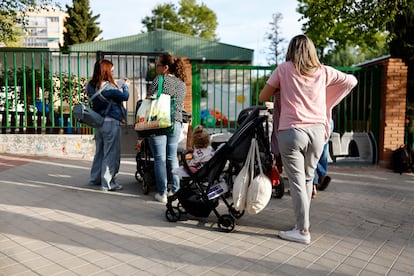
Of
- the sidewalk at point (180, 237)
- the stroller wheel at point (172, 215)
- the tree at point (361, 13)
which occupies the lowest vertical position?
the sidewalk at point (180, 237)

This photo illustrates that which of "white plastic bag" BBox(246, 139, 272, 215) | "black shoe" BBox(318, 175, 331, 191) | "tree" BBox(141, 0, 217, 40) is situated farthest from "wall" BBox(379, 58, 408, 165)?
"tree" BBox(141, 0, 217, 40)

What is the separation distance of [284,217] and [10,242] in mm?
3083

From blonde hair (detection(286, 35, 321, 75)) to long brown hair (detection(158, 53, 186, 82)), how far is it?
1.95 metres

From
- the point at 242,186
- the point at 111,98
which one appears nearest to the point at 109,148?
the point at 111,98

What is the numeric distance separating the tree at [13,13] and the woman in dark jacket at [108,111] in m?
5.21

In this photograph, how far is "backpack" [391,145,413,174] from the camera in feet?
27.5

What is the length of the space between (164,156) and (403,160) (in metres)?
5.52

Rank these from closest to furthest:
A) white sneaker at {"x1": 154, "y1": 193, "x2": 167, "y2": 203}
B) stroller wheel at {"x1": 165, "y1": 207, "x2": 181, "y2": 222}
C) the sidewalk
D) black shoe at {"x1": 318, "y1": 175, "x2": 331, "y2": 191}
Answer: the sidewalk, stroller wheel at {"x1": 165, "y1": 207, "x2": 181, "y2": 222}, white sneaker at {"x1": 154, "y1": 193, "x2": 167, "y2": 203}, black shoe at {"x1": 318, "y1": 175, "x2": 331, "y2": 191}

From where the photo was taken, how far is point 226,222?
433 centimetres

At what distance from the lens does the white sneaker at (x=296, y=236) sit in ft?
13.4

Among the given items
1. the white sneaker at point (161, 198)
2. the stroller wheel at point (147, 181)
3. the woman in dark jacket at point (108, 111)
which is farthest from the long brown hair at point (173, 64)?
the white sneaker at point (161, 198)

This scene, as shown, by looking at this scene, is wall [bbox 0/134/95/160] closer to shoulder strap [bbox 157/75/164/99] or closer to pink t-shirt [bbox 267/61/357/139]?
shoulder strap [bbox 157/75/164/99]

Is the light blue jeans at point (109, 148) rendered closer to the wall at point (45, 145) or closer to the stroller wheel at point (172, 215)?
the stroller wheel at point (172, 215)

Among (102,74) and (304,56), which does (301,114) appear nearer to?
(304,56)
